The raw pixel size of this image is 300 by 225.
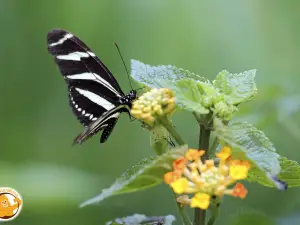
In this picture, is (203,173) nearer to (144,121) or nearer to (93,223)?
(144,121)

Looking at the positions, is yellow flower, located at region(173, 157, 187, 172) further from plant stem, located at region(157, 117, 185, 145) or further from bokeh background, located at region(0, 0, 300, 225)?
bokeh background, located at region(0, 0, 300, 225)

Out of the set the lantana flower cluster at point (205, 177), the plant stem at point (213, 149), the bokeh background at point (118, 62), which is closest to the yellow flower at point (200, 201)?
the lantana flower cluster at point (205, 177)

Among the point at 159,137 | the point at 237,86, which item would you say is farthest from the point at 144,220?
the point at 237,86

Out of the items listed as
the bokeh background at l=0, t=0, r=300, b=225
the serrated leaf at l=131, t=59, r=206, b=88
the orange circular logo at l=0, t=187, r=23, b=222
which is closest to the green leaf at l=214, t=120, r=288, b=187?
the serrated leaf at l=131, t=59, r=206, b=88

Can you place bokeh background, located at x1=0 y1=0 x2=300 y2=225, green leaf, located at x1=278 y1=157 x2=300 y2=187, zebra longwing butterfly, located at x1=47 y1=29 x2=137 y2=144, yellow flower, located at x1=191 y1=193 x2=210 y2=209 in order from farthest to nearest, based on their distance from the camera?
bokeh background, located at x1=0 y1=0 x2=300 y2=225
zebra longwing butterfly, located at x1=47 y1=29 x2=137 y2=144
green leaf, located at x1=278 y1=157 x2=300 y2=187
yellow flower, located at x1=191 y1=193 x2=210 y2=209

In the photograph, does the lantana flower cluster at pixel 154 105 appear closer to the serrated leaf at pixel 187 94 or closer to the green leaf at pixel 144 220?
the serrated leaf at pixel 187 94

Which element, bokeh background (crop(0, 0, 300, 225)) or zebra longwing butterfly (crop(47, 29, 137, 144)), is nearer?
zebra longwing butterfly (crop(47, 29, 137, 144))

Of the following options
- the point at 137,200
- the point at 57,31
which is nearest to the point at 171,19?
the point at 137,200

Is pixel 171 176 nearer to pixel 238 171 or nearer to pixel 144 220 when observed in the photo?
pixel 238 171
